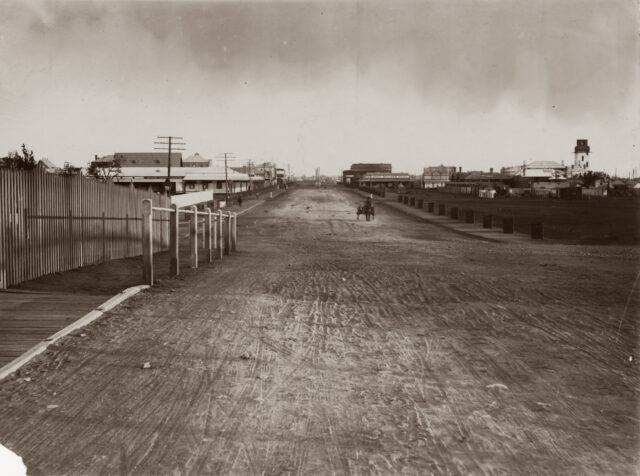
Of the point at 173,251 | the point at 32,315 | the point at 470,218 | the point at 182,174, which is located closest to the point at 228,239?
the point at 173,251

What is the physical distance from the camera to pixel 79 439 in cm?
456

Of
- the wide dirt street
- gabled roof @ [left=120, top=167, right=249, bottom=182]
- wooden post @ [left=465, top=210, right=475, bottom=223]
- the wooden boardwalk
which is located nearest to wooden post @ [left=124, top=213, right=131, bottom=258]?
the wide dirt street

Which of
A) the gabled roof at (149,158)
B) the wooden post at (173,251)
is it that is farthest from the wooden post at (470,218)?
the gabled roof at (149,158)

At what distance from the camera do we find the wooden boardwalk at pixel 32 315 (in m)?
7.01

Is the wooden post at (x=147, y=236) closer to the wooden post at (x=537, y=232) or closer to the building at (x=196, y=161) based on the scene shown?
the wooden post at (x=537, y=232)

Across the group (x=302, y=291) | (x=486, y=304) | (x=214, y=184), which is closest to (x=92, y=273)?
(x=302, y=291)

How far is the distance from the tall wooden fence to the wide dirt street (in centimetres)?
242

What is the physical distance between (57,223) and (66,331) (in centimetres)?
640

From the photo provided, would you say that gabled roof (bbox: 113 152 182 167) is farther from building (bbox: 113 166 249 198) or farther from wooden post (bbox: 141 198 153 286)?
wooden post (bbox: 141 198 153 286)

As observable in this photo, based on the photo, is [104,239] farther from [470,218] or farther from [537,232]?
[470,218]

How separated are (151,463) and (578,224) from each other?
130 feet

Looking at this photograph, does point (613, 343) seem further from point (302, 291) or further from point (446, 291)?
point (302, 291)

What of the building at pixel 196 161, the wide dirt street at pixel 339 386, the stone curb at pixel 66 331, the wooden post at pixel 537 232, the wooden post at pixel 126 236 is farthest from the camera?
the building at pixel 196 161

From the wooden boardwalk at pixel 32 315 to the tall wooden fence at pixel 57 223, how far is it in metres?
1.21
